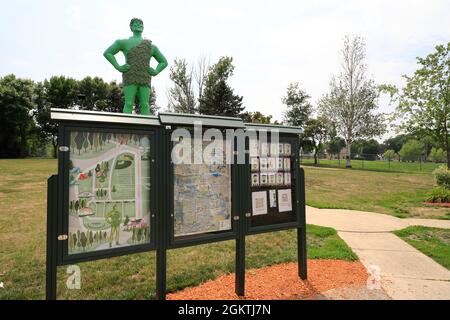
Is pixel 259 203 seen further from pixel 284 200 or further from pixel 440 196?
pixel 440 196

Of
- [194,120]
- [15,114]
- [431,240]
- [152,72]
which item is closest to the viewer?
[194,120]

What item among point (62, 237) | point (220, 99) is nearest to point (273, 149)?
point (62, 237)

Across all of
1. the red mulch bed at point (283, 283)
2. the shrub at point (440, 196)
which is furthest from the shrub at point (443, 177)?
the red mulch bed at point (283, 283)

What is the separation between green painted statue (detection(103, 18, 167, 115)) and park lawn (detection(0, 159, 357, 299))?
2476 millimetres

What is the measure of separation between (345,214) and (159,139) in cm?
736

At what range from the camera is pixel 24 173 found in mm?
16469

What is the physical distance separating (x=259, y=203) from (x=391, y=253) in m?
3.06

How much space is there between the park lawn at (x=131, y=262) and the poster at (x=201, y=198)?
1.06 meters

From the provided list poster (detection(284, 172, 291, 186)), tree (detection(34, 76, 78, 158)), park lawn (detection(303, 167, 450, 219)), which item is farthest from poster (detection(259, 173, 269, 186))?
tree (detection(34, 76, 78, 158))

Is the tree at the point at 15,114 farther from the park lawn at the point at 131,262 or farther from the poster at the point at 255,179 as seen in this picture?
the poster at the point at 255,179

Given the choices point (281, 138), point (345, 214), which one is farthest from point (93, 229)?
point (345, 214)

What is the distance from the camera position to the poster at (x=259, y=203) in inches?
149

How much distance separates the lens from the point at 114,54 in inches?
151

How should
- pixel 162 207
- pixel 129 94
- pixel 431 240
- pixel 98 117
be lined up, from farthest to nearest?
pixel 431 240, pixel 129 94, pixel 162 207, pixel 98 117
